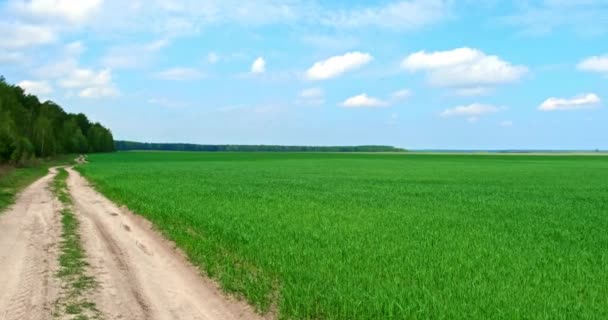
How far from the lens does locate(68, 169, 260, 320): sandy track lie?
29.0 ft

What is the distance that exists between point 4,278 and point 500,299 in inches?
Answer: 386

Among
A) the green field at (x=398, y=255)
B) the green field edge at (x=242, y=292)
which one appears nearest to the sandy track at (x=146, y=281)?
the green field edge at (x=242, y=292)

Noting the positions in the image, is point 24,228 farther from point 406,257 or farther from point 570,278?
point 570,278

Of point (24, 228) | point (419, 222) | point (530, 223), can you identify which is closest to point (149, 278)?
point (24, 228)

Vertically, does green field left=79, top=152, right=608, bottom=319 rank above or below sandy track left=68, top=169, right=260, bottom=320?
above

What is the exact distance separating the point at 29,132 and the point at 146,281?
8127cm

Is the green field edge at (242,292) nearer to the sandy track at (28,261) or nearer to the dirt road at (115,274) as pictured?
the dirt road at (115,274)

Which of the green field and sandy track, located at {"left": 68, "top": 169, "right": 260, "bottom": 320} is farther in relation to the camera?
sandy track, located at {"left": 68, "top": 169, "right": 260, "bottom": 320}

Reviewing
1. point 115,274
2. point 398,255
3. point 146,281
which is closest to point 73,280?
point 115,274

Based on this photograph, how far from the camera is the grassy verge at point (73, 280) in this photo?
8438 millimetres

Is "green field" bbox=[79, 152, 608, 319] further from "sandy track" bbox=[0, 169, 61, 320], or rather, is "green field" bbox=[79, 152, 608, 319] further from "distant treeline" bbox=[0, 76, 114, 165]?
"distant treeline" bbox=[0, 76, 114, 165]

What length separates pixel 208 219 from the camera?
18.3 m

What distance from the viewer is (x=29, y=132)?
80.8 m

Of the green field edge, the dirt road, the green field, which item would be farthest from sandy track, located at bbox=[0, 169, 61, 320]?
the green field
